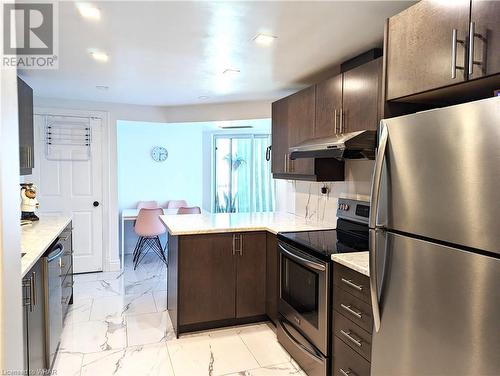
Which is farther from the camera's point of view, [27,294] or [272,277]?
[272,277]

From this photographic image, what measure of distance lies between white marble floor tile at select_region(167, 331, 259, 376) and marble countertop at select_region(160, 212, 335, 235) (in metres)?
0.89

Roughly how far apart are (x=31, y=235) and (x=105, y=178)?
2.23 metres

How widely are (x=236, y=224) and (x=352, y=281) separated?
4.58ft

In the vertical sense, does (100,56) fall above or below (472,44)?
above

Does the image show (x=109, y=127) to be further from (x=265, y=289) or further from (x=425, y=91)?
(x=425, y=91)

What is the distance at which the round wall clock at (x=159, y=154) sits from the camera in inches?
232

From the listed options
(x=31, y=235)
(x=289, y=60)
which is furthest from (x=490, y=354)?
(x=31, y=235)

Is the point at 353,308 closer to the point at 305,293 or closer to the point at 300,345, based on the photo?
the point at 305,293

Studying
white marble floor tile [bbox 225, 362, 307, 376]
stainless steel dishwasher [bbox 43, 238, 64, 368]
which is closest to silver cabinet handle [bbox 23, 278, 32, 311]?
stainless steel dishwasher [bbox 43, 238, 64, 368]

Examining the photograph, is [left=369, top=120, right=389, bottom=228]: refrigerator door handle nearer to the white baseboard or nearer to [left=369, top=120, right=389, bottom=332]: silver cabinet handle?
[left=369, top=120, right=389, bottom=332]: silver cabinet handle

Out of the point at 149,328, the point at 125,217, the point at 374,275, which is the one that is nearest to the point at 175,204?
the point at 125,217

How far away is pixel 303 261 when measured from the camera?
7.45 feet

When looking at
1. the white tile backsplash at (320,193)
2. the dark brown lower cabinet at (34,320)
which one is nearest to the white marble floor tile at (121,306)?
the dark brown lower cabinet at (34,320)

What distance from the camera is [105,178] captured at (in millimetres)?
4645
